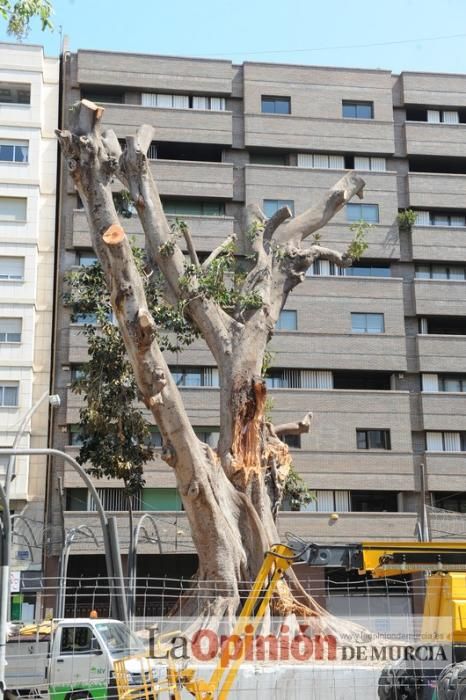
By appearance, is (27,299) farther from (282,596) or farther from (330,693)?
(330,693)

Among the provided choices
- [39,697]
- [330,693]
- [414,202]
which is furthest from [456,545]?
[414,202]

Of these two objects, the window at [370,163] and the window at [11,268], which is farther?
the window at [370,163]

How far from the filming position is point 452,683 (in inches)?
391

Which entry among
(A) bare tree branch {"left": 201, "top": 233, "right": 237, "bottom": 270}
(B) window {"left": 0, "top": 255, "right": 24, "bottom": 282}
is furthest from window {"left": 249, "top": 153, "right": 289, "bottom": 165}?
(A) bare tree branch {"left": 201, "top": 233, "right": 237, "bottom": 270}

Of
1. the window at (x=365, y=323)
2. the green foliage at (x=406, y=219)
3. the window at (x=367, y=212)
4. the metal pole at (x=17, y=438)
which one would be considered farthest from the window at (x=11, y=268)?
the green foliage at (x=406, y=219)

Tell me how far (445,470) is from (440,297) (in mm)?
7498

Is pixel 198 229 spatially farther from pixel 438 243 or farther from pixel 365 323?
pixel 438 243

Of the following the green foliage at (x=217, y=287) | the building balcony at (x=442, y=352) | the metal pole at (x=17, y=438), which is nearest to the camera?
the green foliage at (x=217, y=287)

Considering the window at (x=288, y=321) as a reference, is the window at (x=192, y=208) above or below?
above

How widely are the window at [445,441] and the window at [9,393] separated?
16.8 meters

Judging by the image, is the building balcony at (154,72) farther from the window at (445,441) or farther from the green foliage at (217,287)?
the green foliage at (217,287)

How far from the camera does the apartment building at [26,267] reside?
36.2 metres

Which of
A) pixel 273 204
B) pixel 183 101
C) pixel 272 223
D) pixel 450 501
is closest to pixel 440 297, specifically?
→ pixel 273 204

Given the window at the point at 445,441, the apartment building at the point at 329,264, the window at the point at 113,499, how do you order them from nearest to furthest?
1. the window at the point at 113,499
2. the apartment building at the point at 329,264
3. the window at the point at 445,441
